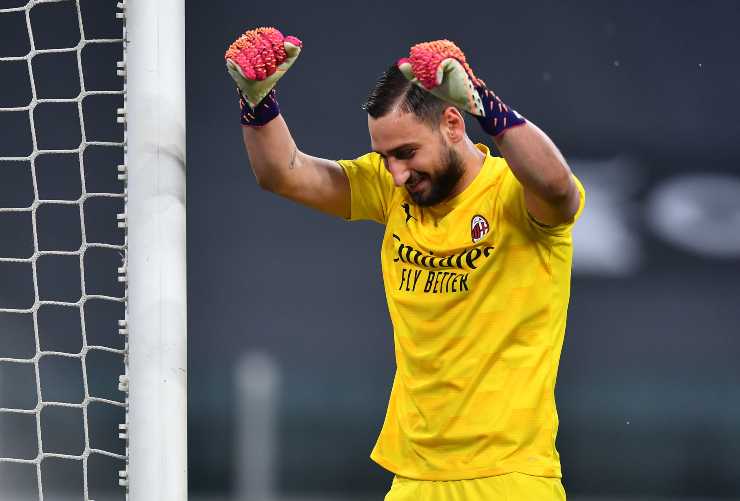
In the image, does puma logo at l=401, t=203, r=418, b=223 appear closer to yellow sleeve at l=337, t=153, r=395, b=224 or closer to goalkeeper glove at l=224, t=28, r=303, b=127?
yellow sleeve at l=337, t=153, r=395, b=224

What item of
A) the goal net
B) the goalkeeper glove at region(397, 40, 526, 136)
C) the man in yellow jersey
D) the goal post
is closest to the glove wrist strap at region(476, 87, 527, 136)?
the goalkeeper glove at region(397, 40, 526, 136)

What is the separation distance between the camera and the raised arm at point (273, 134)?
1817 mm

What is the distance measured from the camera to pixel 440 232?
1944mm

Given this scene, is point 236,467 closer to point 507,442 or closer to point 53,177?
point 53,177

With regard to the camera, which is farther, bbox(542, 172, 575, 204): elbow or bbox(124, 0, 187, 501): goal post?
bbox(124, 0, 187, 501): goal post

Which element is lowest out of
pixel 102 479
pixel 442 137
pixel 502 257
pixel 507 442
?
pixel 102 479

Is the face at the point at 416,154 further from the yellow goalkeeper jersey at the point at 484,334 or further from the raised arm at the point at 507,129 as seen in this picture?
the raised arm at the point at 507,129

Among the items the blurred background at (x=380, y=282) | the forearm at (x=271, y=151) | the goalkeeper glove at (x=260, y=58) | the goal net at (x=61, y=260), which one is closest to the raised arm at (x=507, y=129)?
the goalkeeper glove at (x=260, y=58)

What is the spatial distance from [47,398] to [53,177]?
0.81 m

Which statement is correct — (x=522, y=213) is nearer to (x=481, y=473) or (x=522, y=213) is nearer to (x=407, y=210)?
(x=407, y=210)

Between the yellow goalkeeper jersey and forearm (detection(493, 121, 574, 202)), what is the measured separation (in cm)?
12

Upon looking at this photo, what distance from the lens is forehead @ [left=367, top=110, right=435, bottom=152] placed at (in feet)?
6.18

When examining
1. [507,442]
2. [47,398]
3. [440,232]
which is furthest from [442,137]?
[47,398]

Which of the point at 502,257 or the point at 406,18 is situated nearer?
the point at 502,257
